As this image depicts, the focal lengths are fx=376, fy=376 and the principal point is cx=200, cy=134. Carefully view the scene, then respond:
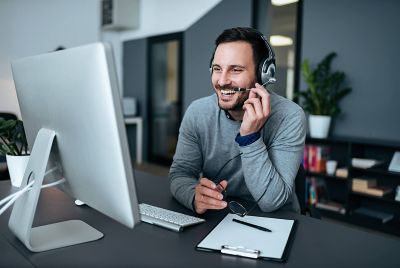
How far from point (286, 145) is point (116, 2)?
16.6 feet

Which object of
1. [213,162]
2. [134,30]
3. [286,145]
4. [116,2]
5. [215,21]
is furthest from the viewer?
[134,30]

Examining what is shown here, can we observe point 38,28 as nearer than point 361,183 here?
No

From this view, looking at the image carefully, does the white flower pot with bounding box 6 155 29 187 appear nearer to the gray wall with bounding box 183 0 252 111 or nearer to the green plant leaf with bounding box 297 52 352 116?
the green plant leaf with bounding box 297 52 352 116

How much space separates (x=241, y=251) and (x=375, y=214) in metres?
2.84

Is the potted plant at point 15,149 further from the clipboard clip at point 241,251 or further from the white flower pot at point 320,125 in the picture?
the white flower pot at point 320,125

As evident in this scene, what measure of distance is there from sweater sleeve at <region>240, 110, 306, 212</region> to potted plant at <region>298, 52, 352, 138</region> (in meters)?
2.32

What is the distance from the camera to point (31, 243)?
89cm

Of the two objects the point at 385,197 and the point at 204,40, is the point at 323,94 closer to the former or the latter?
the point at 385,197

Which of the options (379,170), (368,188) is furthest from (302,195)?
(368,188)

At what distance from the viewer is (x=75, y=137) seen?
78cm

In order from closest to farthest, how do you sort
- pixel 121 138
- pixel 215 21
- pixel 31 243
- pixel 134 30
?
pixel 121 138 → pixel 31 243 → pixel 215 21 → pixel 134 30

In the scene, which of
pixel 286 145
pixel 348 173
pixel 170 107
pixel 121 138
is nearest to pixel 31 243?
pixel 121 138

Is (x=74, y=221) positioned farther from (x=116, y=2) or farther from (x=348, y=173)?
(x=116, y=2)

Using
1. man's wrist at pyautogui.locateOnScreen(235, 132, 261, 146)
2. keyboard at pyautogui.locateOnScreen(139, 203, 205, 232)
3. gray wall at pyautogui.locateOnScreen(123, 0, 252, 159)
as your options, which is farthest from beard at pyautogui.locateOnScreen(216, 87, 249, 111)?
gray wall at pyautogui.locateOnScreen(123, 0, 252, 159)
